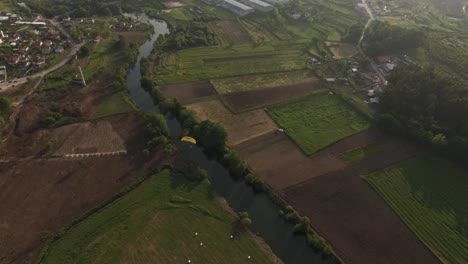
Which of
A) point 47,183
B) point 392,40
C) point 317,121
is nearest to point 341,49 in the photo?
point 392,40

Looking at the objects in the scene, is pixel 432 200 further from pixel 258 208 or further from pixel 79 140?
pixel 79 140

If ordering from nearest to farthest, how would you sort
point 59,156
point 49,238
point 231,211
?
point 49,238 → point 231,211 → point 59,156

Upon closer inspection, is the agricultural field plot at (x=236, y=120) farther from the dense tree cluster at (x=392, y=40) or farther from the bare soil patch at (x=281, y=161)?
the dense tree cluster at (x=392, y=40)

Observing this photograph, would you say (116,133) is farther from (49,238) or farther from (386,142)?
(386,142)

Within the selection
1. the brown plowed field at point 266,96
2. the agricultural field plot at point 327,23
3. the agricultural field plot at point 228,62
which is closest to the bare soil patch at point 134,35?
the agricultural field plot at point 228,62

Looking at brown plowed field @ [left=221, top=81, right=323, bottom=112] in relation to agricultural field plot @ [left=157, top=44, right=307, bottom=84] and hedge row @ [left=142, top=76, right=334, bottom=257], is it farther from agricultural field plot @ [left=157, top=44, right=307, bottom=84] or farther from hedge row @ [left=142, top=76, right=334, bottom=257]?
hedge row @ [left=142, top=76, right=334, bottom=257]

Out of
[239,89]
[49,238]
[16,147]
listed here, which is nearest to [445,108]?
[239,89]

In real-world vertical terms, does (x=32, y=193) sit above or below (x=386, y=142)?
below
